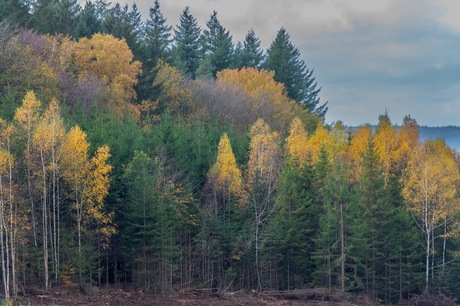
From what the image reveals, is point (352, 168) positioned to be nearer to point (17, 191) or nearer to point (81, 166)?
point (81, 166)

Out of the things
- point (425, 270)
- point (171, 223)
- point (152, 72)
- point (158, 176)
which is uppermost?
point (152, 72)

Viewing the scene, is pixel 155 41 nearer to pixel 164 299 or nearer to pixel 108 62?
pixel 108 62

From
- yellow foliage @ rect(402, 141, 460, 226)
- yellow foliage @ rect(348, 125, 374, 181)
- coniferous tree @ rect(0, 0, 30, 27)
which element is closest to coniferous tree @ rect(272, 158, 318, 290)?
yellow foliage @ rect(402, 141, 460, 226)

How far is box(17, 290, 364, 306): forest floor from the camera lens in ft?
108

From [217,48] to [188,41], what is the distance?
5.23 meters

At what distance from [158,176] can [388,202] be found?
20.7 meters

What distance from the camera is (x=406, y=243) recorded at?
5262 cm

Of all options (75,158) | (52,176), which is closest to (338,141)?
(75,158)

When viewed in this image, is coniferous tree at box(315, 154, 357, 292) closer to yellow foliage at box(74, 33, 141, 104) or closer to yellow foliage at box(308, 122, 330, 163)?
yellow foliage at box(308, 122, 330, 163)

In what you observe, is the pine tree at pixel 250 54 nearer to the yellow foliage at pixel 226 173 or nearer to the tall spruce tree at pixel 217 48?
the tall spruce tree at pixel 217 48

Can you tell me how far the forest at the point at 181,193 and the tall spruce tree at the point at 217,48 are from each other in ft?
89.9

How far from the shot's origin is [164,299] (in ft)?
123

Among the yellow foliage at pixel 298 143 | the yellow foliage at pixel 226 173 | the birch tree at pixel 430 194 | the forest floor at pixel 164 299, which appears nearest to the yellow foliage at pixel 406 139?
the birch tree at pixel 430 194

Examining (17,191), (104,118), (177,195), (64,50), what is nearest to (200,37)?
(64,50)
